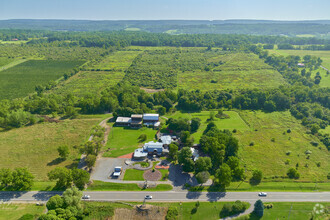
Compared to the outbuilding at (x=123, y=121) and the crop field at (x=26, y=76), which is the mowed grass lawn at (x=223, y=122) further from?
the crop field at (x=26, y=76)

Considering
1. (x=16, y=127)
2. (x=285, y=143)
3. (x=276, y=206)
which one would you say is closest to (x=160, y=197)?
(x=276, y=206)

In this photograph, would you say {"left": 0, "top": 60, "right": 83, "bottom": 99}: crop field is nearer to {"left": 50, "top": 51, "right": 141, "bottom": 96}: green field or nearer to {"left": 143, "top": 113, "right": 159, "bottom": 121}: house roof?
{"left": 50, "top": 51, "right": 141, "bottom": 96}: green field

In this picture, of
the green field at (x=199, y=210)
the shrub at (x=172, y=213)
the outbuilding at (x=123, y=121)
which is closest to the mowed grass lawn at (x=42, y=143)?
the outbuilding at (x=123, y=121)

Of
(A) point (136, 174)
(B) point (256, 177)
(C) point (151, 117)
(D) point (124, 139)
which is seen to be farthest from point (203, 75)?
(A) point (136, 174)

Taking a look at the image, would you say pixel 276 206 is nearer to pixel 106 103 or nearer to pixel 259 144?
pixel 259 144

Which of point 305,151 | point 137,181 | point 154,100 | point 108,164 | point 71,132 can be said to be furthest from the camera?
point 154,100

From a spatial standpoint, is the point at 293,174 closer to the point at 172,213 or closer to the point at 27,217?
the point at 172,213
